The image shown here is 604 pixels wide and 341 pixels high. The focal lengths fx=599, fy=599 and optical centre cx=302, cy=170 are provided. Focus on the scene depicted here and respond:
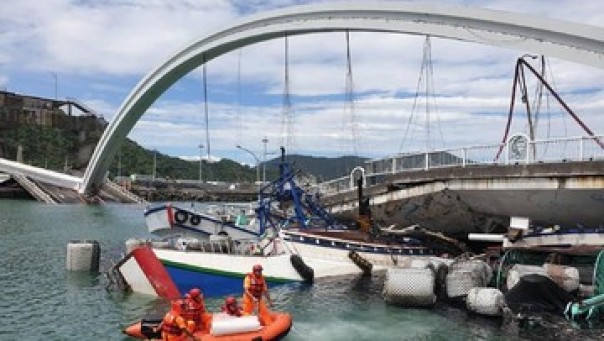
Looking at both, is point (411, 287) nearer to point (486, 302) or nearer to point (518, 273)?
point (486, 302)

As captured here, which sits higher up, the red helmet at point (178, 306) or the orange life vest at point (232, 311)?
the red helmet at point (178, 306)

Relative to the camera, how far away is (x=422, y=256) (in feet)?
82.8

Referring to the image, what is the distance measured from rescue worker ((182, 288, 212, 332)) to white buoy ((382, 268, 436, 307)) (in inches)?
273

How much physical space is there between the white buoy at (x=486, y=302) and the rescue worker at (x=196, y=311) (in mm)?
8011

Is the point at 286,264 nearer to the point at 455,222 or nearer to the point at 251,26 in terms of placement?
the point at 455,222

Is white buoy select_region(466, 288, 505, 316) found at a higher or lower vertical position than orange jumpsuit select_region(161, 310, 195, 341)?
lower

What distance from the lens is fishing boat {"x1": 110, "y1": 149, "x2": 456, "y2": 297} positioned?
1922 centimetres

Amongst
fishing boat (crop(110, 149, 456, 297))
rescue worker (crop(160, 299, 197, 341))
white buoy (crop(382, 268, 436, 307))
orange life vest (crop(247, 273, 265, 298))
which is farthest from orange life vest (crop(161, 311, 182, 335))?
white buoy (crop(382, 268, 436, 307))

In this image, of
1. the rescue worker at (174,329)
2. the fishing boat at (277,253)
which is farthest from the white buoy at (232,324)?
the fishing boat at (277,253)

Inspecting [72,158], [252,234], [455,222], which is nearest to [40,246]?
[252,234]

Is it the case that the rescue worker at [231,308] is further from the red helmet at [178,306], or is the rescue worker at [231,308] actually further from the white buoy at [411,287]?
the white buoy at [411,287]

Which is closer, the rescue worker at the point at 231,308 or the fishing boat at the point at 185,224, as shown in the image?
the rescue worker at the point at 231,308

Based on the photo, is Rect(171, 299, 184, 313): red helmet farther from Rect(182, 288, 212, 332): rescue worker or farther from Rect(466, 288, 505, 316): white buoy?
Rect(466, 288, 505, 316): white buoy

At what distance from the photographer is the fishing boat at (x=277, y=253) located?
19219 millimetres
